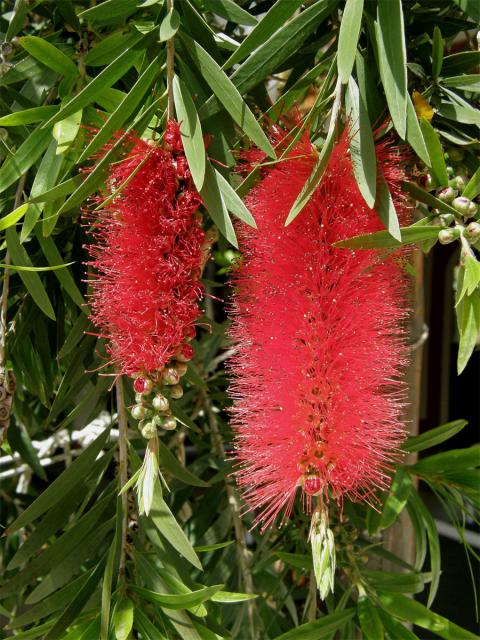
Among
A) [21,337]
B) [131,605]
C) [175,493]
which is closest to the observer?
[131,605]

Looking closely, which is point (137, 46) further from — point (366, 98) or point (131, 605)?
point (131, 605)

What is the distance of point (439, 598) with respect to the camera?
1997mm

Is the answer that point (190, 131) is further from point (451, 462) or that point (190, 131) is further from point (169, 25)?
point (451, 462)

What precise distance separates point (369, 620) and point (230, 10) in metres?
0.53

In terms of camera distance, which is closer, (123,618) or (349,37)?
(349,37)

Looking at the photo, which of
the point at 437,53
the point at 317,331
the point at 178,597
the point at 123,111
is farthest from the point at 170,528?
the point at 437,53

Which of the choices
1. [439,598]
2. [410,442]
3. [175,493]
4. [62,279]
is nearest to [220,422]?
[175,493]

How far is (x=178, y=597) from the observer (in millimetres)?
477

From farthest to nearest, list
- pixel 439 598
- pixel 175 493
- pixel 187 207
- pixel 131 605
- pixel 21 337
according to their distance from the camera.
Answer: pixel 439 598 → pixel 175 493 → pixel 21 337 → pixel 131 605 → pixel 187 207

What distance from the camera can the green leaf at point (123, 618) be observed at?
47 centimetres

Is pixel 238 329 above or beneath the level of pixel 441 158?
beneath

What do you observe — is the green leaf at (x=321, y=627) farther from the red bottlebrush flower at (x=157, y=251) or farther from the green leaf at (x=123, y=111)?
the green leaf at (x=123, y=111)

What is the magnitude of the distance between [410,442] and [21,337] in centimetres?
42

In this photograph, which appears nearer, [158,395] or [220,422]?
[158,395]
